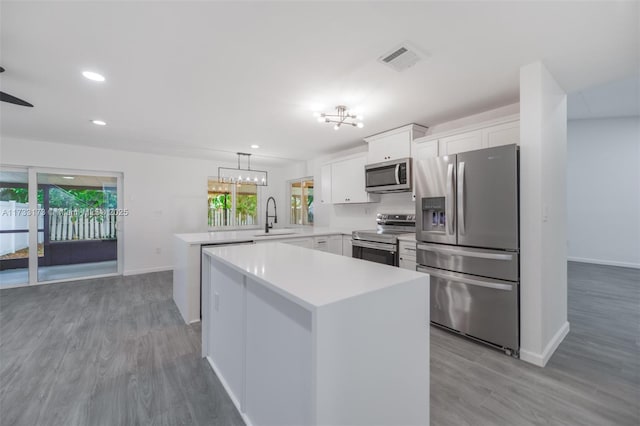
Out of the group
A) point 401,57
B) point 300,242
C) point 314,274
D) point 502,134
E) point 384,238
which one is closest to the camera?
point 314,274

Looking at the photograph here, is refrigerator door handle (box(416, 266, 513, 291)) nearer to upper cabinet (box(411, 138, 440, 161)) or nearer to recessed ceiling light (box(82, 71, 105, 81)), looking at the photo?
upper cabinet (box(411, 138, 440, 161))

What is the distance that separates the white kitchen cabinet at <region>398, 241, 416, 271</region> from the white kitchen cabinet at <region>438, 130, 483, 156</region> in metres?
1.18

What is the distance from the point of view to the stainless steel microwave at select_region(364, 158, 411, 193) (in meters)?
3.61

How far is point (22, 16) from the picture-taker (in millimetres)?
1601

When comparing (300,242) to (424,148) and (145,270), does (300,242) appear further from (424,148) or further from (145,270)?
(145,270)

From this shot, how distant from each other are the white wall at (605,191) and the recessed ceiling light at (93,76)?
8342mm

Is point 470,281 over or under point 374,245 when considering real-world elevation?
under

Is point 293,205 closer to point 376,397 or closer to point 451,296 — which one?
point 451,296

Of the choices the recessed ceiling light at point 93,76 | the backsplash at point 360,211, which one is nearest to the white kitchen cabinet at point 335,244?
the backsplash at point 360,211

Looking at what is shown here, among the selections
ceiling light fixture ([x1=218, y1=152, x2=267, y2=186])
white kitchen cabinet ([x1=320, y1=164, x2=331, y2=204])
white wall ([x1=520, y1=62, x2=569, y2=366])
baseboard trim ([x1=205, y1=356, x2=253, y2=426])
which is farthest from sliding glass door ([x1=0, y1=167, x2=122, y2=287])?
white wall ([x1=520, y1=62, x2=569, y2=366])

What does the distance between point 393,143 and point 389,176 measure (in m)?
0.50

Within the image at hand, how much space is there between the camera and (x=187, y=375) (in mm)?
2031

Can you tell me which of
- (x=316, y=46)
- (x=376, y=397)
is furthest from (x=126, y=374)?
(x=316, y=46)

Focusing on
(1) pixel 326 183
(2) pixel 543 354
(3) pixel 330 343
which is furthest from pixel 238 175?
(2) pixel 543 354
